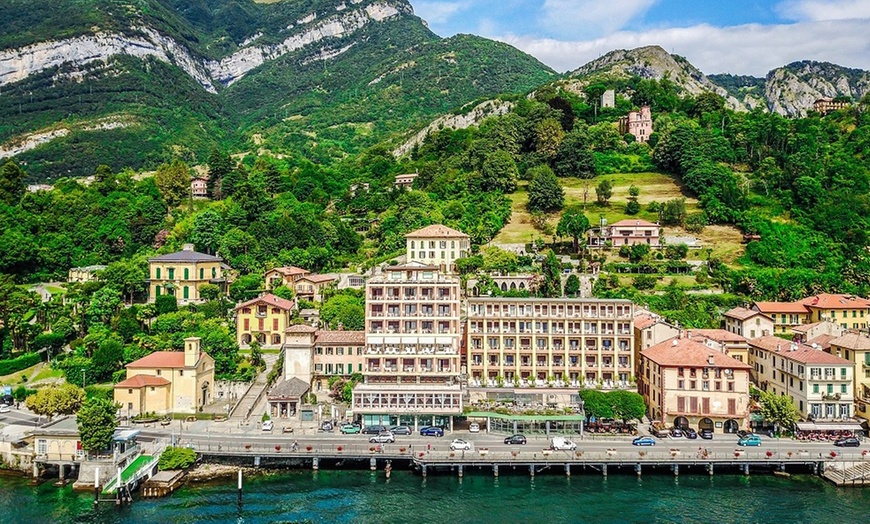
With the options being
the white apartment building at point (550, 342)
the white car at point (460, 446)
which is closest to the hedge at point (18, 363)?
the white apartment building at point (550, 342)

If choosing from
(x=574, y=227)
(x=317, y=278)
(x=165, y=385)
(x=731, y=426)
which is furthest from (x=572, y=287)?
(x=165, y=385)

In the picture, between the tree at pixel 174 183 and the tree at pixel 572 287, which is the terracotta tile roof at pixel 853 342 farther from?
the tree at pixel 174 183

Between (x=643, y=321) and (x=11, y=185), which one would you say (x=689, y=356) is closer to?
(x=643, y=321)

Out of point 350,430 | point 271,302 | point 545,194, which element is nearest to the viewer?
point 350,430

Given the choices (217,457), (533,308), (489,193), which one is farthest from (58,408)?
(489,193)

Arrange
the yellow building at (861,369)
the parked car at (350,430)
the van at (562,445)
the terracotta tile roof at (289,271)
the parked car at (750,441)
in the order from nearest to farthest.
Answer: the van at (562,445) < the parked car at (750,441) < the parked car at (350,430) < the yellow building at (861,369) < the terracotta tile roof at (289,271)

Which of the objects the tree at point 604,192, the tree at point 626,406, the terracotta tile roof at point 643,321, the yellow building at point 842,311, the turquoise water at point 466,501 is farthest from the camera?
the tree at point 604,192
